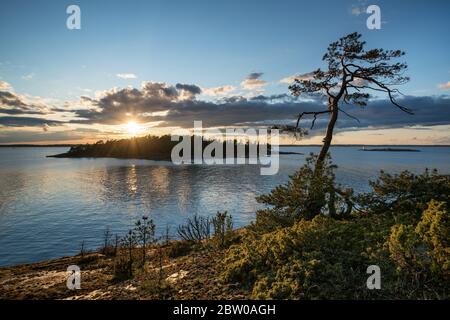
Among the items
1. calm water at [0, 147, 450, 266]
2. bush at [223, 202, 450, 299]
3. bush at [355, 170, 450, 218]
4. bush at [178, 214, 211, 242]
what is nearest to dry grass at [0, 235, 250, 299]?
bush at [223, 202, 450, 299]

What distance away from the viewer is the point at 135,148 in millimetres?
178500

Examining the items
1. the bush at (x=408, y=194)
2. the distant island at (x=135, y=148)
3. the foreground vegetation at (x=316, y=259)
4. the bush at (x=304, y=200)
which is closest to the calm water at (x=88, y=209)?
the foreground vegetation at (x=316, y=259)

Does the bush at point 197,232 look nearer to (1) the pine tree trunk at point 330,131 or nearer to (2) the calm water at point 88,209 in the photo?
(2) the calm water at point 88,209

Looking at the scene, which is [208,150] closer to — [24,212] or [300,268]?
[24,212]

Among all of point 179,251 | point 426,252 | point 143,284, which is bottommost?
point 179,251

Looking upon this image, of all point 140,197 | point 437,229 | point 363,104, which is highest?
point 363,104

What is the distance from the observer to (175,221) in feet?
103

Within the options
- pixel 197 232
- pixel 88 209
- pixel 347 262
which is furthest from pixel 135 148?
pixel 347 262

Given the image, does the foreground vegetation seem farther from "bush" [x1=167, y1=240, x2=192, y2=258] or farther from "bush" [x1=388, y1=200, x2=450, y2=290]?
"bush" [x1=167, y1=240, x2=192, y2=258]

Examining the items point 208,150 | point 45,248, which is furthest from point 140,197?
point 208,150

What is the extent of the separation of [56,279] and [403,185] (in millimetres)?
15081

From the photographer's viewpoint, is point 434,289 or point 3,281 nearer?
point 434,289

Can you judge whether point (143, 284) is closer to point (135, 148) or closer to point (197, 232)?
point (197, 232)
